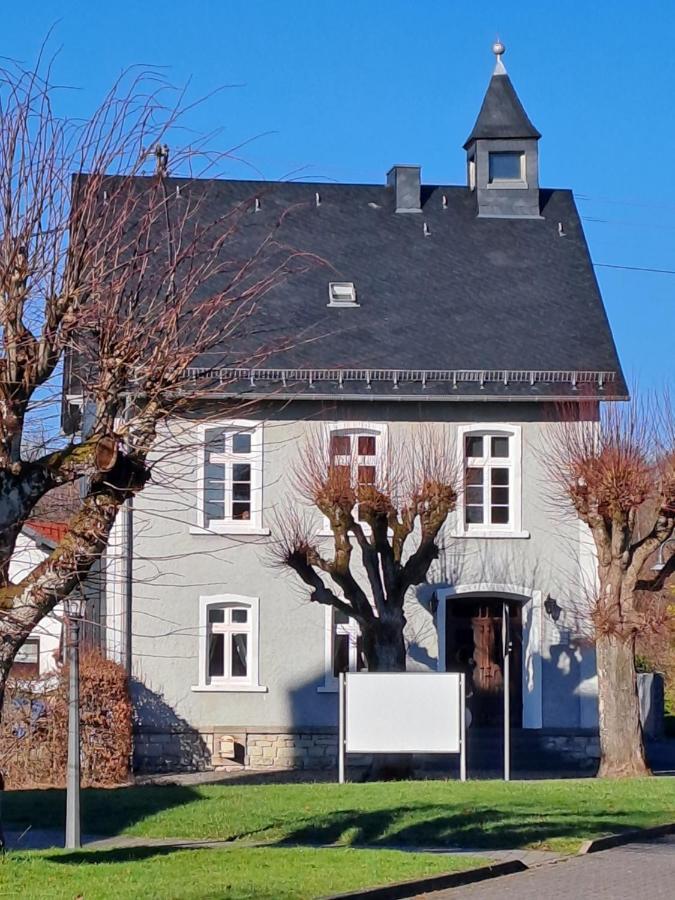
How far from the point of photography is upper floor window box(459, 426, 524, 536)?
2691 centimetres

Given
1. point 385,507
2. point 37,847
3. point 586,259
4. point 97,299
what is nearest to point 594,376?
point 586,259

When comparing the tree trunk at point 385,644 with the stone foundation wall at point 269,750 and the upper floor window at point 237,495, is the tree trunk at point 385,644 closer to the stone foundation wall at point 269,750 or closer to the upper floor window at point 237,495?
the stone foundation wall at point 269,750

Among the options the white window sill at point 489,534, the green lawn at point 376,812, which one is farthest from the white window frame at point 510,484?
the green lawn at point 376,812

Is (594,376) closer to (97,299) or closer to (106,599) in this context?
(106,599)

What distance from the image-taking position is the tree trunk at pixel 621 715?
21766 millimetres

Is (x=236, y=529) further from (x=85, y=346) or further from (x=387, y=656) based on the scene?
(x=85, y=346)

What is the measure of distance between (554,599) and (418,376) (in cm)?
491

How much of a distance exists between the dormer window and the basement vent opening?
15.8 ft

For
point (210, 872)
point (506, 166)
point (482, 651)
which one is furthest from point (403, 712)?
point (506, 166)

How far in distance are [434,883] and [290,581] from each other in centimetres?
1517

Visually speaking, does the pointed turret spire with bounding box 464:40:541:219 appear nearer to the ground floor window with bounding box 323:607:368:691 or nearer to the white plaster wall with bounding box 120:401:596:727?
the white plaster wall with bounding box 120:401:596:727

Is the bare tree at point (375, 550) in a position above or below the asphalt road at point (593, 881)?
above

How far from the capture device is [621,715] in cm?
2178

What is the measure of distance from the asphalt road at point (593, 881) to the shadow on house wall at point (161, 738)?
42.6 feet
